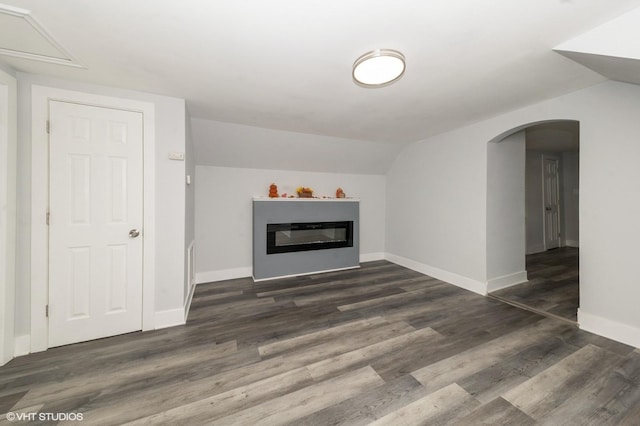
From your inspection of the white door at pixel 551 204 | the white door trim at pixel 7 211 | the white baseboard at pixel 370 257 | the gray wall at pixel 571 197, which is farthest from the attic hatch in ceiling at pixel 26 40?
the gray wall at pixel 571 197

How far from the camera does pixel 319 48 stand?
161 centimetres

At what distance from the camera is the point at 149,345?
2.06 meters

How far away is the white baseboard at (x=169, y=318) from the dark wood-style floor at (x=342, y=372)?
0.35ft

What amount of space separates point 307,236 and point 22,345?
3308 mm

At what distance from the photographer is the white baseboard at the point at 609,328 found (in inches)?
78.8

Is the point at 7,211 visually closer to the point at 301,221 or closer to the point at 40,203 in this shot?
the point at 40,203

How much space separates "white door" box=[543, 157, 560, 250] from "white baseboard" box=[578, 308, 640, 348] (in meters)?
4.32

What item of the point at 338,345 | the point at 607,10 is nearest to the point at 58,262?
the point at 338,345

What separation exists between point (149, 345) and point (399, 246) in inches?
163

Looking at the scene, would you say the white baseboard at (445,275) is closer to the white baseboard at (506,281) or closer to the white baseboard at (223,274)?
the white baseboard at (506,281)

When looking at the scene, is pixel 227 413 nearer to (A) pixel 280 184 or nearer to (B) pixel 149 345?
(B) pixel 149 345

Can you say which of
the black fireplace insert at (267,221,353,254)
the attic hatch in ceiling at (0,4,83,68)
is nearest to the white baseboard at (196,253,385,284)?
the black fireplace insert at (267,221,353,254)

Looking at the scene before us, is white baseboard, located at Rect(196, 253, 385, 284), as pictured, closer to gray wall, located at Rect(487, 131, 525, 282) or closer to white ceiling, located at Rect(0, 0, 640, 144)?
white ceiling, located at Rect(0, 0, 640, 144)

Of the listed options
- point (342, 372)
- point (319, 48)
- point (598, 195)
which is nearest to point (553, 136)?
point (598, 195)
